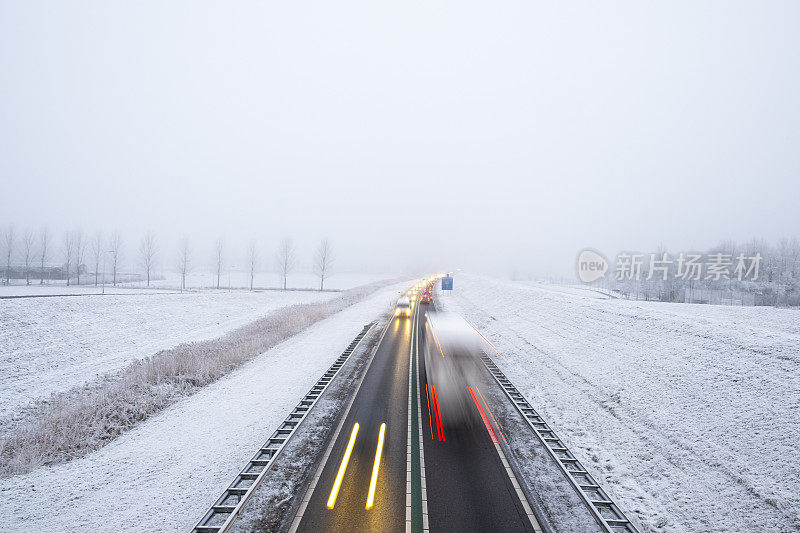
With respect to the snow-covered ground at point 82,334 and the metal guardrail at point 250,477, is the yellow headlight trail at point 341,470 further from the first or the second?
the snow-covered ground at point 82,334

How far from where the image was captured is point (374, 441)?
11.0m

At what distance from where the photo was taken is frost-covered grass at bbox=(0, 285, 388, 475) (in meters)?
10.9

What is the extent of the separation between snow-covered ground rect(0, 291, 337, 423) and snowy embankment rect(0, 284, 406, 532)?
10.6m

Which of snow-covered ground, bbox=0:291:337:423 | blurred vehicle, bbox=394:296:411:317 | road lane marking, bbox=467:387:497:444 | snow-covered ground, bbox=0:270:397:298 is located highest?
blurred vehicle, bbox=394:296:411:317

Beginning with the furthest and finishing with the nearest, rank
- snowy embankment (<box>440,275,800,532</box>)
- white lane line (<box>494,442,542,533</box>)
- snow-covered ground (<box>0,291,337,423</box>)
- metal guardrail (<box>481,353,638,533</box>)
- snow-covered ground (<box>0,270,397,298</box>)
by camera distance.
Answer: snow-covered ground (<box>0,270,397,298</box>), snow-covered ground (<box>0,291,337,423</box>), snowy embankment (<box>440,275,800,532</box>), metal guardrail (<box>481,353,638,533</box>), white lane line (<box>494,442,542,533</box>)

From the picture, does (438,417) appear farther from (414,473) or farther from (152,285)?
(152,285)

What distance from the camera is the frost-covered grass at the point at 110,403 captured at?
10859mm

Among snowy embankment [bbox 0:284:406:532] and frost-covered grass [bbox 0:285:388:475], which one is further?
frost-covered grass [bbox 0:285:388:475]

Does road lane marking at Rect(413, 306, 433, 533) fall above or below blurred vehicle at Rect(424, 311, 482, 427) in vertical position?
below

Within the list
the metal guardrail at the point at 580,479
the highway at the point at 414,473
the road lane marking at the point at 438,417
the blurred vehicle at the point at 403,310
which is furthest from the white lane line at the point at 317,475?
the blurred vehicle at the point at 403,310

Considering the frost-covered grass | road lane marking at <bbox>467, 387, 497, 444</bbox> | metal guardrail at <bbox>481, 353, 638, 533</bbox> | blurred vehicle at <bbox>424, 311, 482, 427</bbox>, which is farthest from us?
blurred vehicle at <bbox>424, 311, 482, 427</bbox>

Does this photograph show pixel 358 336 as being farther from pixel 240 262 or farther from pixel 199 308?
pixel 240 262

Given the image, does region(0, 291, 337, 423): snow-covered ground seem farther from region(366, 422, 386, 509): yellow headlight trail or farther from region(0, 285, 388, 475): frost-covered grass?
region(366, 422, 386, 509): yellow headlight trail

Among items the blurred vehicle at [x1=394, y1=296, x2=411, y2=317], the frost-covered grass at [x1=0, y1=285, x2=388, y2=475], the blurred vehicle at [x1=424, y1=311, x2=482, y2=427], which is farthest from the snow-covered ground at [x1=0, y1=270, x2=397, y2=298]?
the blurred vehicle at [x1=424, y1=311, x2=482, y2=427]
